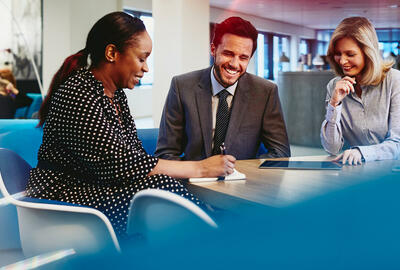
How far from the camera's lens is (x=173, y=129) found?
168cm

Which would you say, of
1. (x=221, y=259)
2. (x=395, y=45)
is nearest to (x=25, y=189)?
(x=221, y=259)

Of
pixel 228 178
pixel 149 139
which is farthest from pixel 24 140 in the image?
pixel 228 178

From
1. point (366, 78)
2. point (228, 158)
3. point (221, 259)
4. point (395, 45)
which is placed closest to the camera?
point (221, 259)

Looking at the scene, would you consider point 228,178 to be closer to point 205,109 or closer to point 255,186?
point 255,186

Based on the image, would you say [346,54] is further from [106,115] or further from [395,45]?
[395,45]

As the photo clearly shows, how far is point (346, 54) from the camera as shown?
1550mm

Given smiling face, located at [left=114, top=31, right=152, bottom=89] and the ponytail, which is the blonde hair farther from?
the ponytail

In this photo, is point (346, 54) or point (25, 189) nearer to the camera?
point (25, 189)

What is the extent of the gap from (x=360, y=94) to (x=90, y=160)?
3.45 ft

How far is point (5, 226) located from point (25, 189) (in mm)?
100

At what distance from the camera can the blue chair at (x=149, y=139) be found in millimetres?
1753

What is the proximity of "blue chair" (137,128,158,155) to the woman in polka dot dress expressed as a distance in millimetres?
593

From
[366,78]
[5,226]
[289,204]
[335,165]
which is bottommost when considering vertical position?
[5,226]

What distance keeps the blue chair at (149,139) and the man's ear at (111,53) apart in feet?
2.14
